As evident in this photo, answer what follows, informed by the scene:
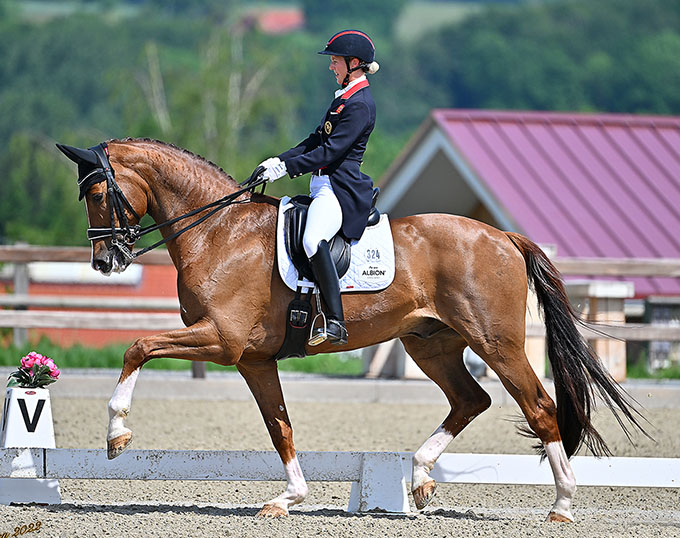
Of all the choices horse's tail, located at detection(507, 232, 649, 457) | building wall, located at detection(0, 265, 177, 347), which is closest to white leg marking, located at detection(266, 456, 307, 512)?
horse's tail, located at detection(507, 232, 649, 457)

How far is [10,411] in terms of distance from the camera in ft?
17.7

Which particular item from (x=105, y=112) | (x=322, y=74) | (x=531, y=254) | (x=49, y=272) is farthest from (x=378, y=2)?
(x=531, y=254)

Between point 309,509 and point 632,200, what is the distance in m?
8.57

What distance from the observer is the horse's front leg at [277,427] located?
17.4 feet

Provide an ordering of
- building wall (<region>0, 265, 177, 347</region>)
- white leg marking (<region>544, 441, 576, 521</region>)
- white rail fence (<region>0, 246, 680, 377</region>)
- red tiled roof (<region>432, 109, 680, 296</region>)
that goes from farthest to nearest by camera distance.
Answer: building wall (<region>0, 265, 177, 347</region>), red tiled roof (<region>432, 109, 680, 296</region>), white rail fence (<region>0, 246, 680, 377</region>), white leg marking (<region>544, 441, 576, 521</region>)

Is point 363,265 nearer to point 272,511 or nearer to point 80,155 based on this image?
point 272,511

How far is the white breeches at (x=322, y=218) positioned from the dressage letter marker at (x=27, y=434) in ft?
5.50

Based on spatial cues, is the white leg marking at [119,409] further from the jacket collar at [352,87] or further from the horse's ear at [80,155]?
the jacket collar at [352,87]

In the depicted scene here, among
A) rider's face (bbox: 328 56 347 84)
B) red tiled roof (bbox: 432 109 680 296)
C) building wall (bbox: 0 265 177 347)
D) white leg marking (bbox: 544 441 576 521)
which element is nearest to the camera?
white leg marking (bbox: 544 441 576 521)

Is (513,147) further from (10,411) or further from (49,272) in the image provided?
(10,411)

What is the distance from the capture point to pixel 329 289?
204 inches

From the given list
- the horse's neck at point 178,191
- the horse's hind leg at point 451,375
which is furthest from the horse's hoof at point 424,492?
the horse's neck at point 178,191

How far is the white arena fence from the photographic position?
5.23 m

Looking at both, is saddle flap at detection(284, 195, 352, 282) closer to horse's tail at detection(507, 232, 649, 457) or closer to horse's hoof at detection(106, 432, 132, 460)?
horse's tail at detection(507, 232, 649, 457)
